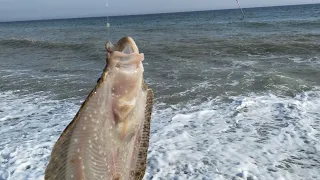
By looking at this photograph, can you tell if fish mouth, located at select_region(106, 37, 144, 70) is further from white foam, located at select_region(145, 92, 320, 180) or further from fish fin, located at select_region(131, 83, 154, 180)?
white foam, located at select_region(145, 92, 320, 180)

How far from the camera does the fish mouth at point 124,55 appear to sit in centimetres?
154

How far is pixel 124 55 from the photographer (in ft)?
5.11

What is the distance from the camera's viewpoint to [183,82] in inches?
416

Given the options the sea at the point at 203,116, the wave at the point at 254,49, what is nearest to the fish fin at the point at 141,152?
the sea at the point at 203,116

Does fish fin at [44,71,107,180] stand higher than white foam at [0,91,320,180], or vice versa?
fish fin at [44,71,107,180]

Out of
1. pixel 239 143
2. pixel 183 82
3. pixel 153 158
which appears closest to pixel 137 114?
pixel 153 158

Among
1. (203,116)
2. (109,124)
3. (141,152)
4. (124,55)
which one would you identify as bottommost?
(203,116)

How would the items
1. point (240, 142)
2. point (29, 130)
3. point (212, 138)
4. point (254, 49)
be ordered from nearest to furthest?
point (240, 142)
point (212, 138)
point (29, 130)
point (254, 49)

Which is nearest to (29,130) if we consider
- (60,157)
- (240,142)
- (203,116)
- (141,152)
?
(203,116)

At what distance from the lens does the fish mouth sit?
1540mm

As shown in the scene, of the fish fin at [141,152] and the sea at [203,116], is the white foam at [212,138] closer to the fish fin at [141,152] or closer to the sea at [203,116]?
the sea at [203,116]

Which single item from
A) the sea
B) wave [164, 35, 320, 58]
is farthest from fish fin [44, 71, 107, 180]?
wave [164, 35, 320, 58]

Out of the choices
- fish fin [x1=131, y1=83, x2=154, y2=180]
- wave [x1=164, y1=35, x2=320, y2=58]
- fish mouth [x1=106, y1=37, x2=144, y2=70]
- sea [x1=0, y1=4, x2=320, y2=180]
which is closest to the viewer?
fish mouth [x1=106, y1=37, x2=144, y2=70]

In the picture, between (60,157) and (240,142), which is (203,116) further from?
(60,157)
